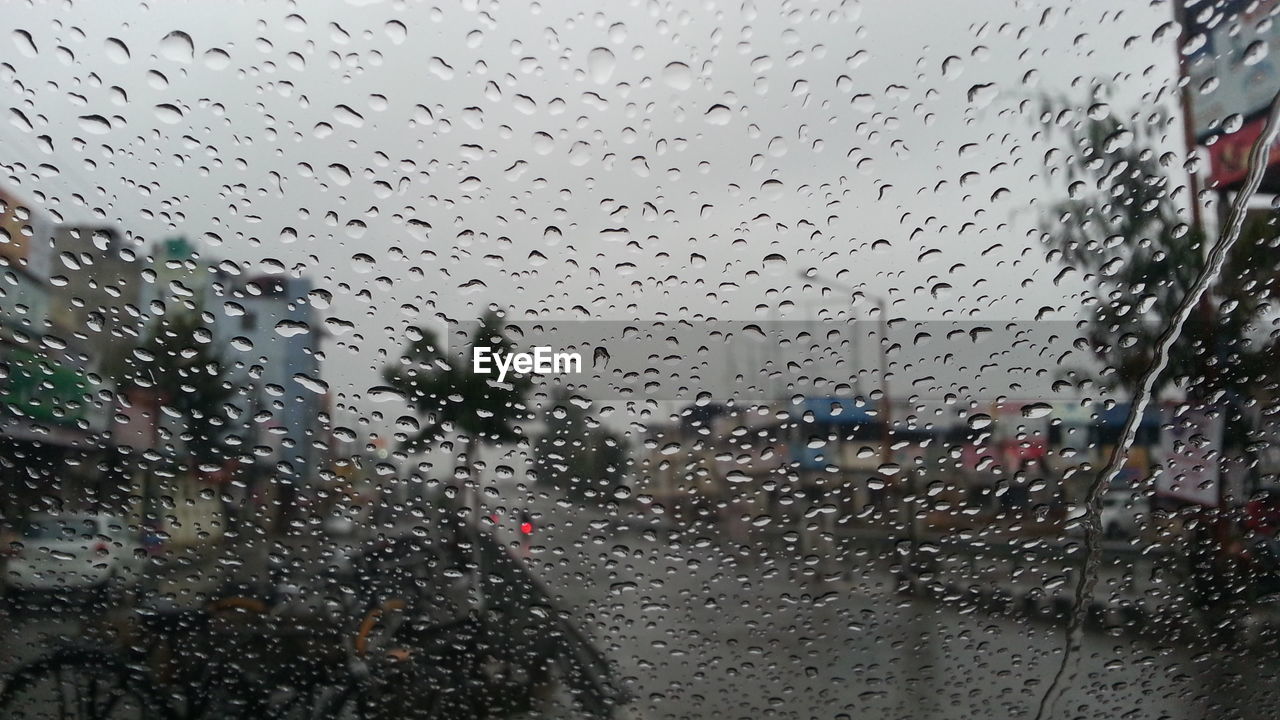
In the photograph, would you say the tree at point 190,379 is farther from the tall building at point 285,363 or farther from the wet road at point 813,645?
the wet road at point 813,645

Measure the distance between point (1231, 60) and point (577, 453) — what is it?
1605 mm

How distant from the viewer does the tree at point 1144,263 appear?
155 cm

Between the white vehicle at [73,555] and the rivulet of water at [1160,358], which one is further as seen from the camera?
the white vehicle at [73,555]

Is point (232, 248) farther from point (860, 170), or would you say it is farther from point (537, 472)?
point (860, 170)

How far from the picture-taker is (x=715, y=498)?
61.9 inches

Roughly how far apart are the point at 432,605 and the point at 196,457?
61 centimetres

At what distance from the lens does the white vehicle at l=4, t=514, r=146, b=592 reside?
1670mm

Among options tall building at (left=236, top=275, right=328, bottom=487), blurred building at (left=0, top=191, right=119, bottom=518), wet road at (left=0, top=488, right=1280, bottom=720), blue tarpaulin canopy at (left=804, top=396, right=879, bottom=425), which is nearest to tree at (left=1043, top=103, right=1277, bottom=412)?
blue tarpaulin canopy at (left=804, top=396, right=879, bottom=425)

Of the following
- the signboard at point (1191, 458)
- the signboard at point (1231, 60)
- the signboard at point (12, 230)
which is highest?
the signboard at point (1231, 60)

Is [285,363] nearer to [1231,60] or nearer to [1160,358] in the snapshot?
[1160,358]

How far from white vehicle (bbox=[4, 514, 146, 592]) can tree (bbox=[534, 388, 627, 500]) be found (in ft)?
3.20

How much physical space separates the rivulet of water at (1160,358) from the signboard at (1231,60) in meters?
0.06

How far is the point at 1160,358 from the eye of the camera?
160 cm

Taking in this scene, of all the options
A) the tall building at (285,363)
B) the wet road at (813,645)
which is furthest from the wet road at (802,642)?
the tall building at (285,363)
